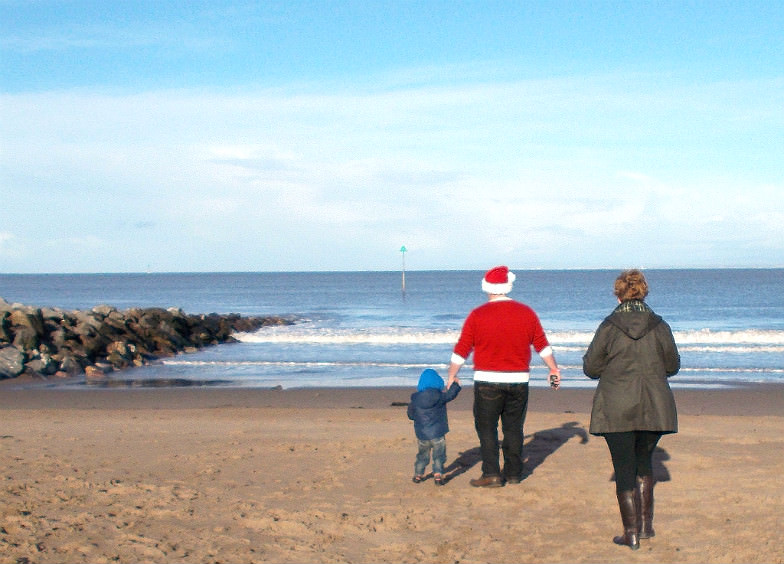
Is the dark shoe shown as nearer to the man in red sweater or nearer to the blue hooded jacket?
the man in red sweater

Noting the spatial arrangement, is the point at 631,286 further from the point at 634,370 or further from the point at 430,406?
the point at 430,406

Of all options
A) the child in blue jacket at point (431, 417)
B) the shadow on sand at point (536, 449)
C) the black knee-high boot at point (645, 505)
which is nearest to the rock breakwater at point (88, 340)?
the shadow on sand at point (536, 449)

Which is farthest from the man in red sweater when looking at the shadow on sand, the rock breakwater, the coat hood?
the rock breakwater

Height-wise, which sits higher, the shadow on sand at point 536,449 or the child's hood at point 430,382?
the child's hood at point 430,382

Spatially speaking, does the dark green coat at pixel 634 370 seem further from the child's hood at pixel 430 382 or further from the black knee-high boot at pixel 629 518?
the child's hood at pixel 430 382

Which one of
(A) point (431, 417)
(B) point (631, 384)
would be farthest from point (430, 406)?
(B) point (631, 384)

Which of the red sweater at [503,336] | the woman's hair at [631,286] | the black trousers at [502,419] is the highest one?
the woman's hair at [631,286]

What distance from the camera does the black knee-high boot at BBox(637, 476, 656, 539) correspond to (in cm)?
529

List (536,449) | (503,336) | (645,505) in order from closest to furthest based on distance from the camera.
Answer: (645,505) < (503,336) < (536,449)

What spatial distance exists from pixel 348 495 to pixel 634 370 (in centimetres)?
272

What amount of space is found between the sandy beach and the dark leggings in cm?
47

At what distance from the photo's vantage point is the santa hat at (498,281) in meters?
6.57

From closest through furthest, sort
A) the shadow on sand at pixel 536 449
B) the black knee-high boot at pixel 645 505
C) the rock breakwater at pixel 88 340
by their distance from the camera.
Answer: the black knee-high boot at pixel 645 505 → the shadow on sand at pixel 536 449 → the rock breakwater at pixel 88 340

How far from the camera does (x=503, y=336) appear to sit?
256 inches
